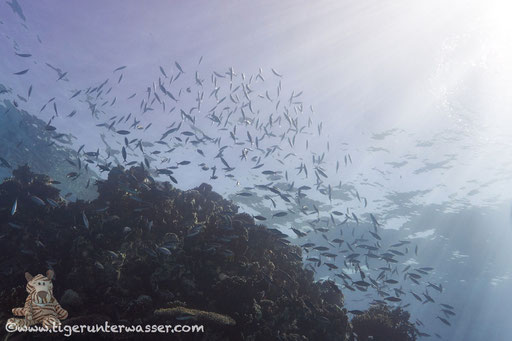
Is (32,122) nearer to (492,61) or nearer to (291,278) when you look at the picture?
(291,278)

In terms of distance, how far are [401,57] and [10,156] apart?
99.9 ft

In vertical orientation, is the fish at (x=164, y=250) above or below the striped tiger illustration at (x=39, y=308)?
above

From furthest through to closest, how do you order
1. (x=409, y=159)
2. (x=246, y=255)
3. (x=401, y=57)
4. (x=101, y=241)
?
(x=409, y=159) → (x=401, y=57) → (x=246, y=255) → (x=101, y=241)

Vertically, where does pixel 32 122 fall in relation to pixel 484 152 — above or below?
above

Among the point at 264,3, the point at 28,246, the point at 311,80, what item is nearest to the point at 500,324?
the point at 311,80

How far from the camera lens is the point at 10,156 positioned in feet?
76.4

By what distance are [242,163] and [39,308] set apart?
2039cm

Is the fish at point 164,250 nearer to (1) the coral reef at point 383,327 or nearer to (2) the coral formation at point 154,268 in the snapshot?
(2) the coral formation at point 154,268

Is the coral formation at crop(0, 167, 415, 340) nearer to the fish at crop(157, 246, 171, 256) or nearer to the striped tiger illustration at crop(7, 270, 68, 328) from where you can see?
the fish at crop(157, 246, 171, 256)

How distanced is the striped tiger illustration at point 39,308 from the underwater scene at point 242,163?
0.05m

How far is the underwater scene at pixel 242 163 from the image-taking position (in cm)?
771
